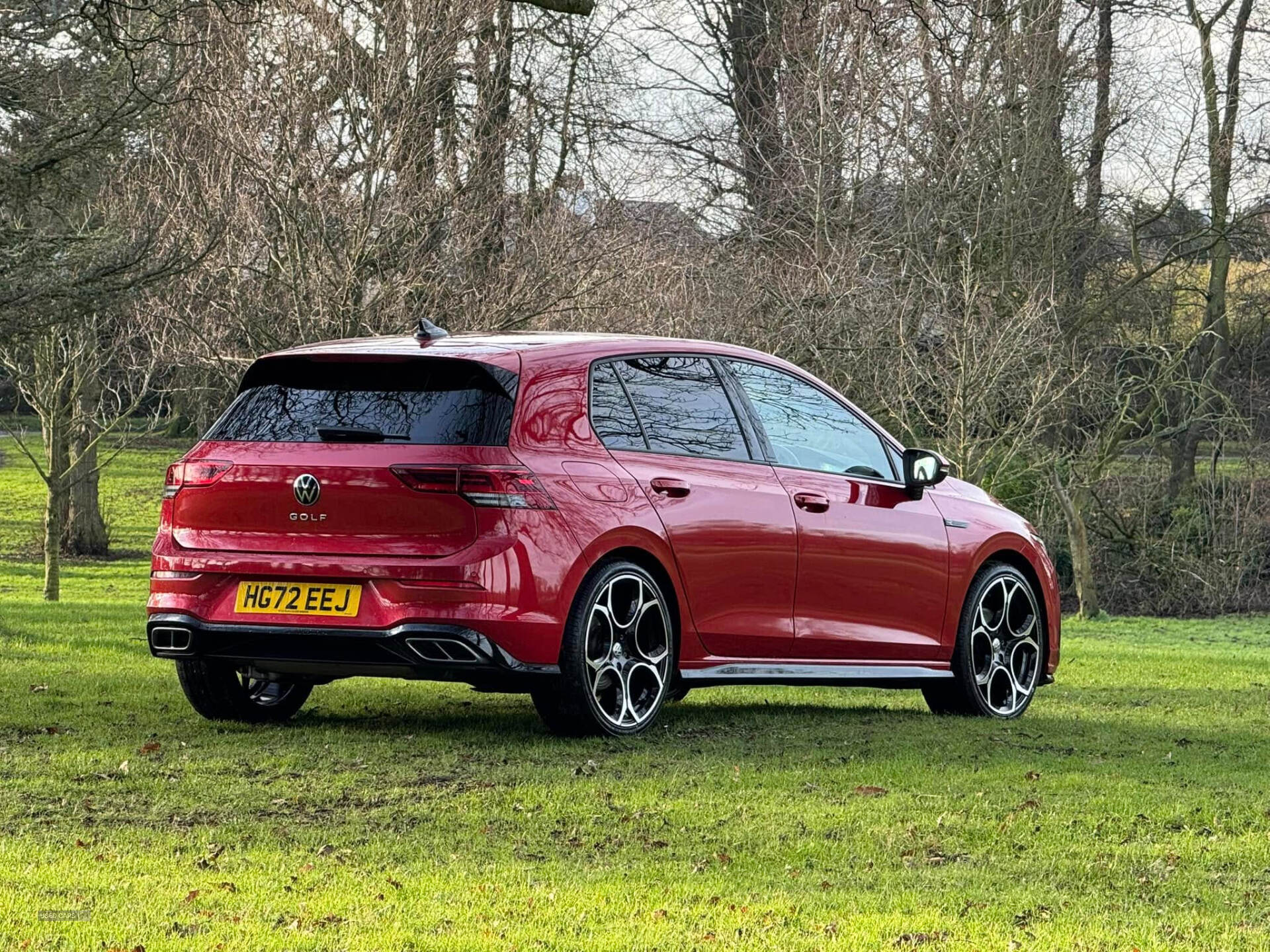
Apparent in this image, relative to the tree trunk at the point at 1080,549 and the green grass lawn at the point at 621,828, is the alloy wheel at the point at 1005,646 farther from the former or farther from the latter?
the tree trunk at the point at 1080,549

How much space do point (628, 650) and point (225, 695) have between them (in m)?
1.90

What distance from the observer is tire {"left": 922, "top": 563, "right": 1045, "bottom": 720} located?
32.0 feet

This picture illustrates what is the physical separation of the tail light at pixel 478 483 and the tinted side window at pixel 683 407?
36.7 inches

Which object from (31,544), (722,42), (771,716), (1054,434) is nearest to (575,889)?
(771,716)

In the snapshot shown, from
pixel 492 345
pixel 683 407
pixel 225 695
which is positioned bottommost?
pixel 225 695

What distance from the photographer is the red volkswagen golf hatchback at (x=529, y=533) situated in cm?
743

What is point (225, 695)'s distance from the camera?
8.48 m

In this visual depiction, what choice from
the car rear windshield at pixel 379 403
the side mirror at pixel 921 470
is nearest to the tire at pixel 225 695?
the car rear windshield at pixel 379 403

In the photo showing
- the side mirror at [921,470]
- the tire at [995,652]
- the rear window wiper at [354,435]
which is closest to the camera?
the rear window wiper at [354,435]

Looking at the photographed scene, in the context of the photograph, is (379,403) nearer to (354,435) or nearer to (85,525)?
(354,435)

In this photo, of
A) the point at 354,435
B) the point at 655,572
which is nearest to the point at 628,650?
the point at 655,572

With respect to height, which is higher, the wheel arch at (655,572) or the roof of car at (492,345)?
the roof of car at (492,345)

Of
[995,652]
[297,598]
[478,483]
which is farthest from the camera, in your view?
[995,652]

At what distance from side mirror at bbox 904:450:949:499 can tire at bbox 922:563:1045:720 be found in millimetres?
712
